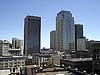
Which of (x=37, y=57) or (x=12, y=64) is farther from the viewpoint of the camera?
(x=37, y=57)

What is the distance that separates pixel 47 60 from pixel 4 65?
35.4 metres

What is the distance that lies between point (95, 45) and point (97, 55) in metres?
6.04

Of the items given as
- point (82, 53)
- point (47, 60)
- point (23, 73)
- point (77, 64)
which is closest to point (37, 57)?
point (47, 60)

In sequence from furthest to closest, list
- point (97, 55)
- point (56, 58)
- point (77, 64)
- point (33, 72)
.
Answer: point (56, 58)
point (77, 64)
point (97, 55)
point (33, 72)

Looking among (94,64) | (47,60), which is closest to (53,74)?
(94,64)

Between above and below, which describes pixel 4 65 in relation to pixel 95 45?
below

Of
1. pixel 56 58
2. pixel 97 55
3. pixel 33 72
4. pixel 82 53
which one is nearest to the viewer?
pixel 33 72

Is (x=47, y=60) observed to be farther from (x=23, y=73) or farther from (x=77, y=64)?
(x=23, y=73)

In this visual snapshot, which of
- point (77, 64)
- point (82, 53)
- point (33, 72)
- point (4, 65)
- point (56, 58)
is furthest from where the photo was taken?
point (82, 53)

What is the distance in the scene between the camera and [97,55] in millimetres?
97500

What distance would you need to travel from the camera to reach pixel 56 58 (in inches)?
6294

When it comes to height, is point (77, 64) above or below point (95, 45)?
below

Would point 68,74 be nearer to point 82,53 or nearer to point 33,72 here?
point 33,72

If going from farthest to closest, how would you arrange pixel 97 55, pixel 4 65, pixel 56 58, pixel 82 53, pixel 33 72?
pixel 82 53, pixel 56 58, pixel 4 65, pixel 97 55, pixel 33 72
